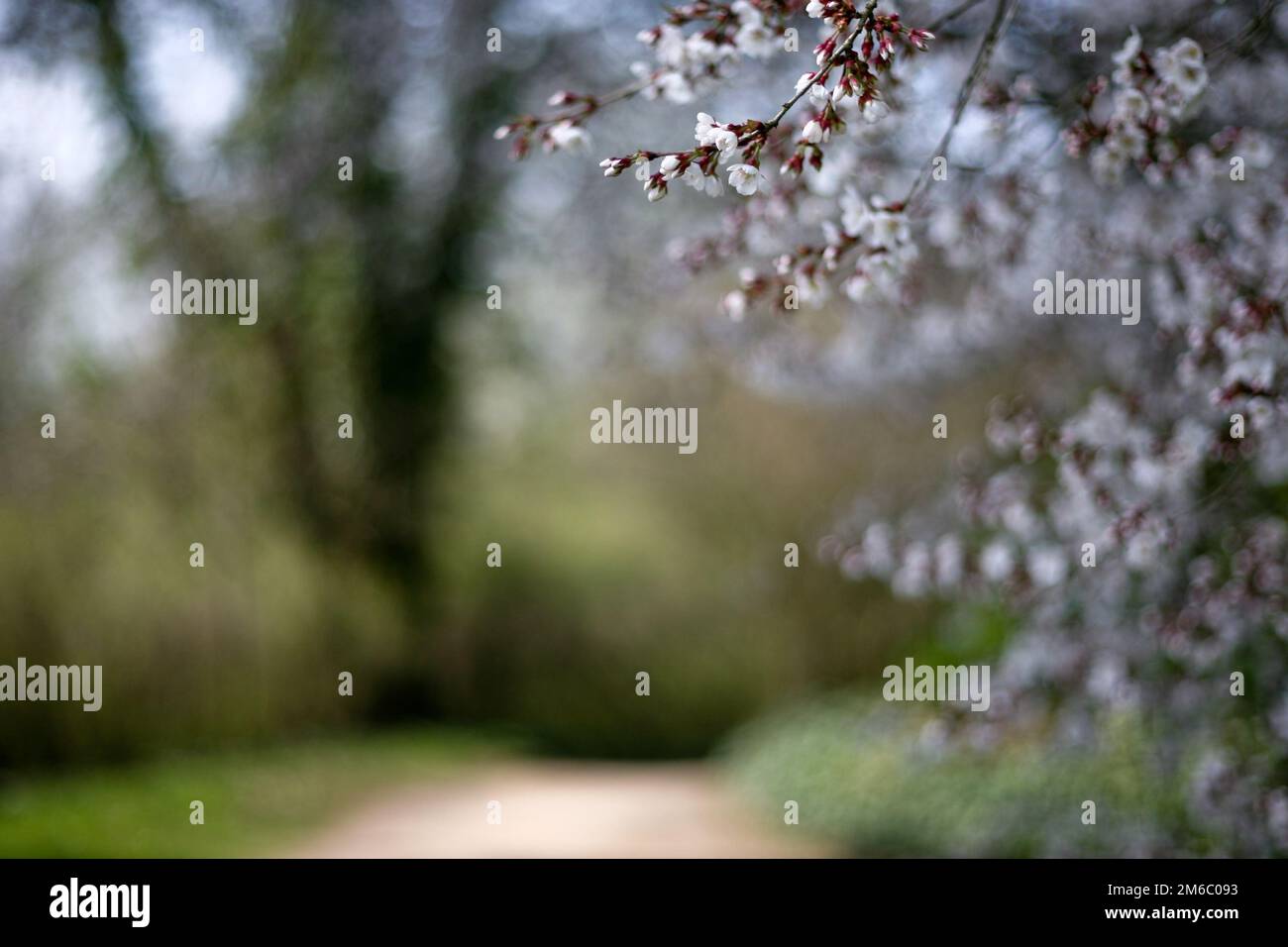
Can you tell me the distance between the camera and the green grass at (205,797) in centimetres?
465

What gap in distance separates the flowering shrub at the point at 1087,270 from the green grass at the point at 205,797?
3.32 m

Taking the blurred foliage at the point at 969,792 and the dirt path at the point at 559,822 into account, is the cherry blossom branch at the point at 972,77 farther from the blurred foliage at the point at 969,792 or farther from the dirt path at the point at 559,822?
the dirt path at the point at 559,822

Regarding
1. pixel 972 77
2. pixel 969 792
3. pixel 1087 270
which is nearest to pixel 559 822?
pixel 969 792

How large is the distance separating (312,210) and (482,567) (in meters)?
3.36

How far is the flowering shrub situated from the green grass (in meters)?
3.32

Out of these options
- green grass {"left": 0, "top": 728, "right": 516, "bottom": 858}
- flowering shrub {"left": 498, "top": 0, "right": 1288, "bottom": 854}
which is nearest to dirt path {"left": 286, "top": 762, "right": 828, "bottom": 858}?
green grass {"left": 0, "top": 728, "right": 516, "bottom": 858}

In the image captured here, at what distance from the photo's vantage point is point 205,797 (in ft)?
18.1

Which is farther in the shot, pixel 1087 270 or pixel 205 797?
pixel 205 797

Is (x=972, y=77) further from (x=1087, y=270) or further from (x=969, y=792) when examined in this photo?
(x=969, y=792)

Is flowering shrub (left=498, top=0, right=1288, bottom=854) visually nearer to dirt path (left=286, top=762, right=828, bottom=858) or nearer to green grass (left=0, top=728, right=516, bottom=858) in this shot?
dirt path (left=286, top=762, right=828, bottom=858)

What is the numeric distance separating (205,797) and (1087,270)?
15.6ft
